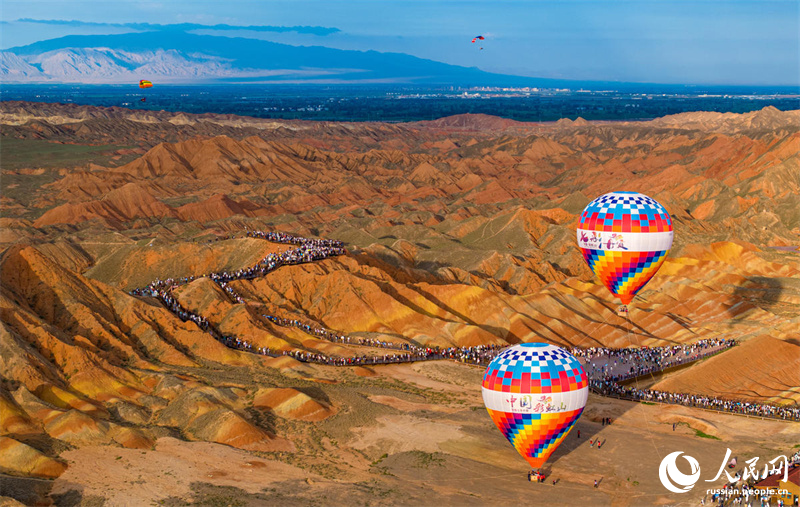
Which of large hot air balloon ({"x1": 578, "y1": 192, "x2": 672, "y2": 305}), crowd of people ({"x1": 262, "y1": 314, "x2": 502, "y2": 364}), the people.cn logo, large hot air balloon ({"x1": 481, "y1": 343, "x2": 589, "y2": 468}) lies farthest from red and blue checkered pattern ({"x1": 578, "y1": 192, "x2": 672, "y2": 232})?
crowd of people ({"x1": 262, "y1": 314, "x2": 502, "y2": 364})

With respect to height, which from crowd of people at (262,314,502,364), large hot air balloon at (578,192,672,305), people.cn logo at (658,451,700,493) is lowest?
crowd of people at (262,314,502,364)

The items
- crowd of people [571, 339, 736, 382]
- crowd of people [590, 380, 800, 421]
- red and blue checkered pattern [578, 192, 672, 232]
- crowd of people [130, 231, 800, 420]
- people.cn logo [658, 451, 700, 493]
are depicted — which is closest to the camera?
people.cn logo [658, 451, 700, 493]

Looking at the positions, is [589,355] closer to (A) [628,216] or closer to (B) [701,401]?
(B) [701,401]

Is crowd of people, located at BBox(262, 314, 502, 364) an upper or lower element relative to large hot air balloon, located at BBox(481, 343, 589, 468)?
lower

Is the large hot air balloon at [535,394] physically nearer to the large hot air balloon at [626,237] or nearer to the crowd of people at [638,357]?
the large hot air balloon at [626,237]

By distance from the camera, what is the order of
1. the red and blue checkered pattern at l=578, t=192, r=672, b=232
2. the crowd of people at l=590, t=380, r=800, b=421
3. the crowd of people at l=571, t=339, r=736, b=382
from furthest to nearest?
the crowd of people at l=571, t=339, r=736, b=382
the crowd of people at l=590, t=380, r=800, b=421
the red and blue checkered pattern at l=578, t=192, r=672, b=232

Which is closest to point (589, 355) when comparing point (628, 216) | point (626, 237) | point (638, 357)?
point (638, 357)

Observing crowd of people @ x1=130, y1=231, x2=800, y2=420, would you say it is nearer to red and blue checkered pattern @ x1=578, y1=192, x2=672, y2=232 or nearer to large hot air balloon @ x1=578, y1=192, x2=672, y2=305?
large hot air balloon @ x1=578, y1=192, x2=672, y2=305

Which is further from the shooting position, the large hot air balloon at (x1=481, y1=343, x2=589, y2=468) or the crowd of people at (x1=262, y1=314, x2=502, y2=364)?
the crowd of people at (x1=262, y1=314, x2=502, y2=364)
